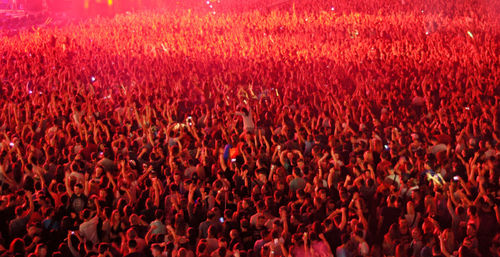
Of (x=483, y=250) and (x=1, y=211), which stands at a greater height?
(x=1, y=211)

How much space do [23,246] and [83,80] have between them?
4.47m

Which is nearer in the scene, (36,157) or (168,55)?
(36,157)

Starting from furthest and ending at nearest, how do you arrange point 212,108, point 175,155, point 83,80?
1. point 83,80
2. point 212,108
3. point 175,155

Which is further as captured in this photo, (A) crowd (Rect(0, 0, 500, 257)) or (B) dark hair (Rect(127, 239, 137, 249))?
(A) crowd (Rect(0, 0, 500, 257))

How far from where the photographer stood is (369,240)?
9.53 ft

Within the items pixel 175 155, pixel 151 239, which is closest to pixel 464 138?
pixel 175 155

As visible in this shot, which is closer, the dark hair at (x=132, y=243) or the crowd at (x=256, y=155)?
the dark hair at (x=132, y=243)

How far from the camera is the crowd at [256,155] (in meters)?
2.93

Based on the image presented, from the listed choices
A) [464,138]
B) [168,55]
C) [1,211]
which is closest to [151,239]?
[1,211]

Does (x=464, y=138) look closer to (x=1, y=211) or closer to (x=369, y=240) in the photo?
(x=369, y=240)

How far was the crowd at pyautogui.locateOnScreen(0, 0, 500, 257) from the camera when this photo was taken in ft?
9.61

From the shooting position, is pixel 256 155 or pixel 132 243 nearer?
pixel 132 243

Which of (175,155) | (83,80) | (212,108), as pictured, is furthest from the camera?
(83,80)

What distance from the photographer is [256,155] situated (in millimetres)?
4086
